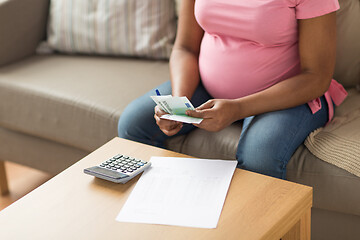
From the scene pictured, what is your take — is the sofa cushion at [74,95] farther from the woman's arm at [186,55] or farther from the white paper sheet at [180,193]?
the white paper sheet at [180,193]

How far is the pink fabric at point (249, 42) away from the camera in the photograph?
1.32m

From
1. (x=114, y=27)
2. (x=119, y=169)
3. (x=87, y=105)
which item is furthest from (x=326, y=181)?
(x=114, y=27)

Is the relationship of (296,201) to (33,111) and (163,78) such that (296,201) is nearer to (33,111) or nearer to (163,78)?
(163,78)

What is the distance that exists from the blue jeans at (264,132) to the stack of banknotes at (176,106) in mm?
191

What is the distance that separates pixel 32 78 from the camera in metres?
1.88

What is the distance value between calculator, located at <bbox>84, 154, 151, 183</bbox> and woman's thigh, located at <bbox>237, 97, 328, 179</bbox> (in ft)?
0.94

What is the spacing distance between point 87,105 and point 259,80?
23.9 inches

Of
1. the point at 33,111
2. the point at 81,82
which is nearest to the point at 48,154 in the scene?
the point at 33,111

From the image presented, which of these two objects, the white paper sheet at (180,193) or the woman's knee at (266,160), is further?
the woman's knee at (266,160)

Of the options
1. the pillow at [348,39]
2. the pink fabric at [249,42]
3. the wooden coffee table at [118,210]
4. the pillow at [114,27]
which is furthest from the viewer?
the pillow at [114,27]

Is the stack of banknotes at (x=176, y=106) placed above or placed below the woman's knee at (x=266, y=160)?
above

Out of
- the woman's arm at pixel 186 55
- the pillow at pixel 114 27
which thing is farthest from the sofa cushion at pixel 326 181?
the pillow at pixel 114 27

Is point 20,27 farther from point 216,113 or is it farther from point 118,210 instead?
point 118,210

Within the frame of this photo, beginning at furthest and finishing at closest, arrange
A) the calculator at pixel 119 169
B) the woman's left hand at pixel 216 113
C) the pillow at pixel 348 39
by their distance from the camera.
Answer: the pillow at pixel 348 39 → the woman's left hand at pixel 216 113 → the calculator at pixel 119 169
